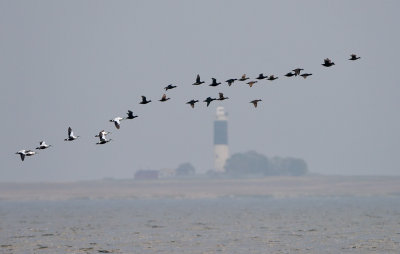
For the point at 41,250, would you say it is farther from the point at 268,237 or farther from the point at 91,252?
the point at 268,237

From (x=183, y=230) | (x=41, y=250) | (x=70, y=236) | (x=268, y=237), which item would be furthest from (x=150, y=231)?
(x=41, y=250)

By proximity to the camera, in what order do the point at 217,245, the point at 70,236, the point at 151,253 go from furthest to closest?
1. the point at 70,236
2. the point at 217,245
3. the point at 151,253

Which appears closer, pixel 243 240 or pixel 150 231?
pixel 243 240

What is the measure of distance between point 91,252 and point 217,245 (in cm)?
1083

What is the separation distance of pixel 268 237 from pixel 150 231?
52.1 ft

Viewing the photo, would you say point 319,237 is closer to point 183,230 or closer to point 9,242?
point 183,230

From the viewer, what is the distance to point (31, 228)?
351 feet

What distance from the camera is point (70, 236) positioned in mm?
91625

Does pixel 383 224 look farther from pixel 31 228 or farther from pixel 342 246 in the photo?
pixel 31 228

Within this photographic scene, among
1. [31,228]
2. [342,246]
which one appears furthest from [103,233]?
[342,246]

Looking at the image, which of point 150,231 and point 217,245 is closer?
point 217,245

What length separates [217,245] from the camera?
3093 inches

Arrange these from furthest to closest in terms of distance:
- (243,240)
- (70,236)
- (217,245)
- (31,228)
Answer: (31,228), (70,236), (243,240), (217,245)

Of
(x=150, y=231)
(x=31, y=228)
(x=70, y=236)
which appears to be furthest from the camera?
(x=31, y=228)
